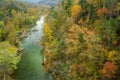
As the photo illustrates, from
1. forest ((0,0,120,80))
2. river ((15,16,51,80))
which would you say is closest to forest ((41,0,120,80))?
forest ((0,0,120,80))

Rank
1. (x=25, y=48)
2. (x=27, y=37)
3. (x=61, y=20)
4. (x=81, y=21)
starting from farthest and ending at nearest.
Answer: (x=27, y=37) → (x=25, y=48) → (x=61, y=20) → (x=81, y=21)

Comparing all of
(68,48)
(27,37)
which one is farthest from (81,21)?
(27,37)

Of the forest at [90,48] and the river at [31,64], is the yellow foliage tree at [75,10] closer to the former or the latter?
the forest at [90,48]

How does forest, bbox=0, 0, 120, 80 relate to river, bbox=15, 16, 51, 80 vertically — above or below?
above

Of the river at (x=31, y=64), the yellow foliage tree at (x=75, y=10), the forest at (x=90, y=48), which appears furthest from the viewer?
the yellow foliage tree at (x=75, y=10)

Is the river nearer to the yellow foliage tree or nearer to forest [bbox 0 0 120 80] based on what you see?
forest [bbox 0 0 120 80]

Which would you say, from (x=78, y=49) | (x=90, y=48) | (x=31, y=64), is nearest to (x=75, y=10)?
(x=31, y=64)

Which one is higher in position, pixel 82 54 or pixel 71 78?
pixel 82 54

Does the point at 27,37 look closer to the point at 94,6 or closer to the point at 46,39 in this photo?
the point at 46,39

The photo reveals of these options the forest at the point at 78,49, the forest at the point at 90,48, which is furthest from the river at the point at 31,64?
the forest at the point at 90,48
